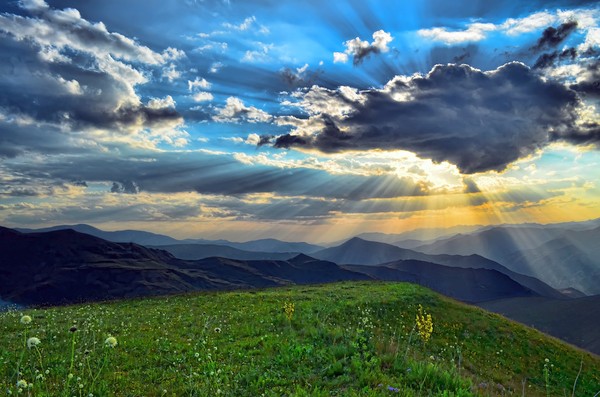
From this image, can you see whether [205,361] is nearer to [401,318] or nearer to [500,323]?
[401,318]

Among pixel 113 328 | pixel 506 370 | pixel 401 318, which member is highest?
pixel 113 328

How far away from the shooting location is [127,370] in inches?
542

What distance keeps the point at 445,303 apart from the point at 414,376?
98.5 ft

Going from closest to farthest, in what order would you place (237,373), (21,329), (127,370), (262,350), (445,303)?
(237,373)
(127,370)
(262,350)
(21,329)
(445,303)

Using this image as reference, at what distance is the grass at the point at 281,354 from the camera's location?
11000 millimetres

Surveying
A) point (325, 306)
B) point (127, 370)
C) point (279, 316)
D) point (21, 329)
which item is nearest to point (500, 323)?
point (325, 306)

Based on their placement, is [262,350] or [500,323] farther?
[500,323]

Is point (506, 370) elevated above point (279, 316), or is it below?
below

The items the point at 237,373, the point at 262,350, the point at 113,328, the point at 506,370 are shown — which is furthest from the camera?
the point at 506,370

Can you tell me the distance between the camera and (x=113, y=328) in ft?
70.1

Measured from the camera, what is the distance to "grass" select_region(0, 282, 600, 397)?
11.0 m

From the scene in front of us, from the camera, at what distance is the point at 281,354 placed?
13.9 m

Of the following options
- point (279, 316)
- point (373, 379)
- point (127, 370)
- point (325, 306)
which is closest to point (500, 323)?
point (325, 306)

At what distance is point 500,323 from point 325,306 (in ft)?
56.1
